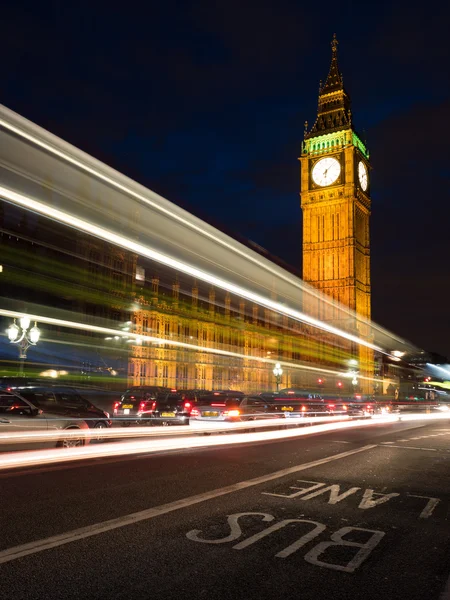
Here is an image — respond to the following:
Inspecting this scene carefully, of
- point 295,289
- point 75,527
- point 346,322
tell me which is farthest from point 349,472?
point 346,322

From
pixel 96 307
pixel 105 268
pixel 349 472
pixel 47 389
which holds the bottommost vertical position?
pixel 349 472

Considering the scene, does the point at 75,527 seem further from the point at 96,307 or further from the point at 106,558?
the point at 96,307

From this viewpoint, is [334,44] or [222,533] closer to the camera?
[222,533]

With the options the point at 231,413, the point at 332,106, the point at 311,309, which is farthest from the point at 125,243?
the point at 332,106

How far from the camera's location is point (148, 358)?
53.6 m

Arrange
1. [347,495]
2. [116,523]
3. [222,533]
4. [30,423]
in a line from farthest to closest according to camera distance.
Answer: [30,423] < [347,495] < [116,523] < [222,533]

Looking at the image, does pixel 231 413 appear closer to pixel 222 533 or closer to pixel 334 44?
pixel 222 533

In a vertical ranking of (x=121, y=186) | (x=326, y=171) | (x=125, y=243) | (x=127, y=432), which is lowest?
(x=127, y=432)

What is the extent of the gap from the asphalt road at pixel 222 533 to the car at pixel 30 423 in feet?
5.49

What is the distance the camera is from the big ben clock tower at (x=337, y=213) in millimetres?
93688

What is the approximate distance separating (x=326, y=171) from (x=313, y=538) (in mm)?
96396

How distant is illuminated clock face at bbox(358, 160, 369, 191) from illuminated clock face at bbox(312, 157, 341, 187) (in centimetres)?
486

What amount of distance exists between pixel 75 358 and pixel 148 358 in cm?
1712

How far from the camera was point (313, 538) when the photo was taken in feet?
18.9
